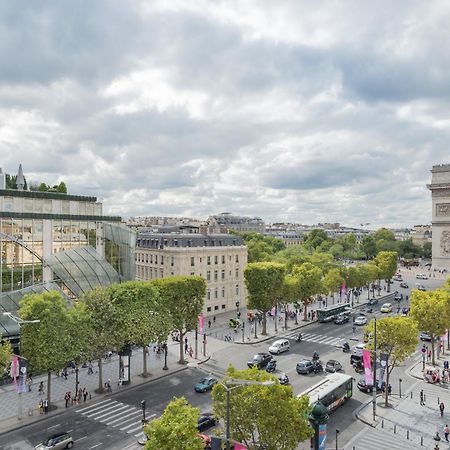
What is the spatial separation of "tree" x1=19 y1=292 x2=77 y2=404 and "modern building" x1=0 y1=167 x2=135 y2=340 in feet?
31.9

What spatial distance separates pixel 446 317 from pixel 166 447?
136 ft

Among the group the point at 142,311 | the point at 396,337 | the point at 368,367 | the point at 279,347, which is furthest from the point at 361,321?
the point at 142,311

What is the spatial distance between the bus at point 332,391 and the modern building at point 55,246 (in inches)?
1338

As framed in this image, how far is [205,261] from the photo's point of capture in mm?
90812

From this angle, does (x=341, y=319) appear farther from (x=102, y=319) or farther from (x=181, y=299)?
(x=102, y=319)

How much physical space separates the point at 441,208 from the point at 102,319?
102062 millimetres

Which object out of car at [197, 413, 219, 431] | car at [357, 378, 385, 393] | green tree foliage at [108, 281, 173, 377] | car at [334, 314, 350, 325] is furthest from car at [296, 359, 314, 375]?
car at [334, 314, 350, 325]

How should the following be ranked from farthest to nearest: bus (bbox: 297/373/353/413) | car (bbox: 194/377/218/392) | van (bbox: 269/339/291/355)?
van (bbox: 269/339/291/355), car (bbox: 194/377/218/392), bus (bbox: 297/373/353/413)

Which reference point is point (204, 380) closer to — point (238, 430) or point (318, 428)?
point (238, 430)

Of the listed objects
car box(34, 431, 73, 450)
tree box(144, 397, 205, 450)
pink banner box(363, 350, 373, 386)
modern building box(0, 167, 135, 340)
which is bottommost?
car box(34, 431, 73, 450)

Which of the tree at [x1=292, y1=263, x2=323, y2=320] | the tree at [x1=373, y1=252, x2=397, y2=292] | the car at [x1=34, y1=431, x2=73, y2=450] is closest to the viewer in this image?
the car at [x1=34, y1=431, x2=73, y2=450]

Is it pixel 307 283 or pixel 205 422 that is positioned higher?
pixel 307 283

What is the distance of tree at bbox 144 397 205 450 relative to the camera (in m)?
24.8

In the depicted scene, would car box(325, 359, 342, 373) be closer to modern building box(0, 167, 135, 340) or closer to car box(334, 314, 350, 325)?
car box(334, 314, 350, 325)
